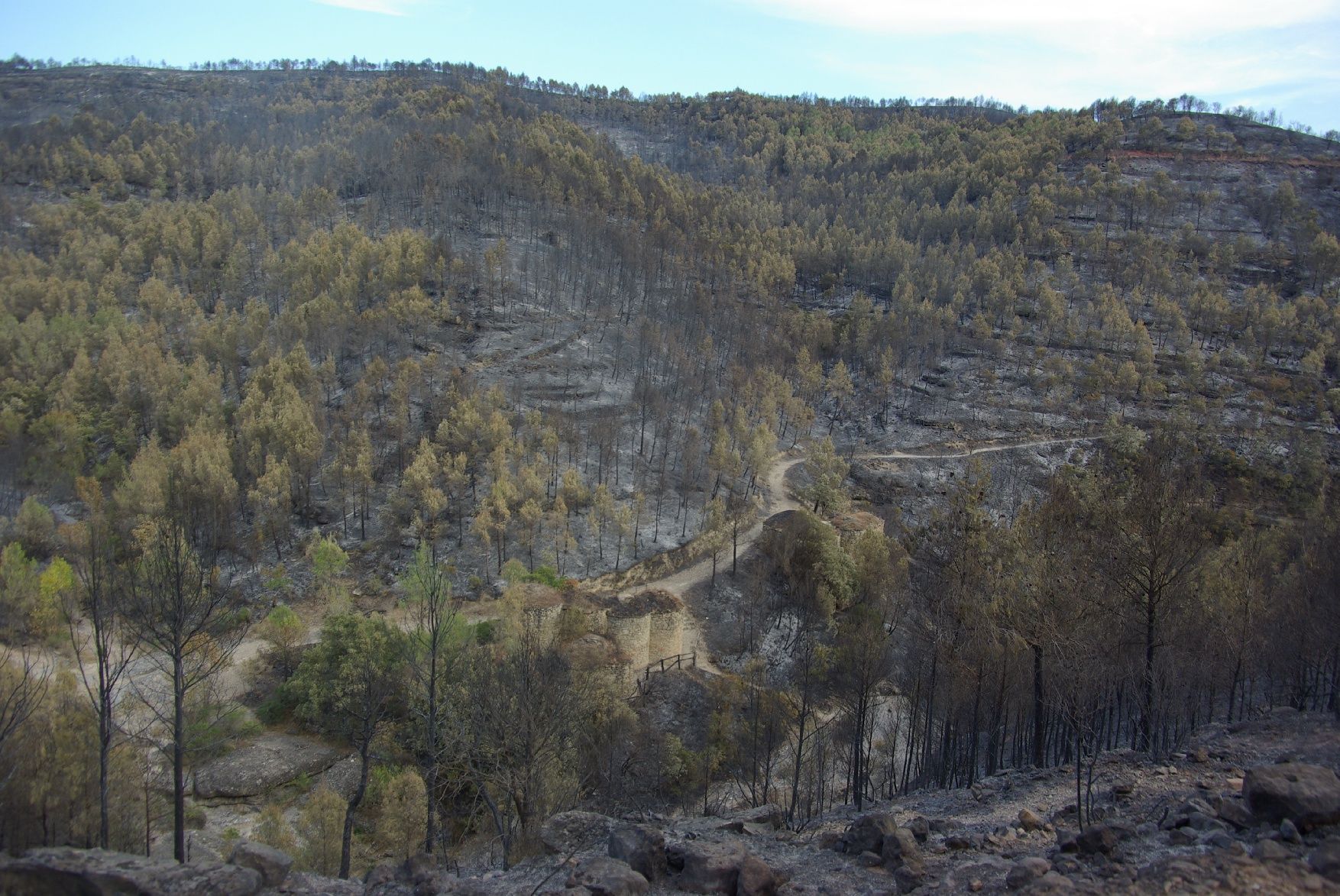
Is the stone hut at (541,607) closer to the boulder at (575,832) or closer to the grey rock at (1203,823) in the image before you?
the boulder at (575,832)

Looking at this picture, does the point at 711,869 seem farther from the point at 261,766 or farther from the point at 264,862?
the point at 261,766

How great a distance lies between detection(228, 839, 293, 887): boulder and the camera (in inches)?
430

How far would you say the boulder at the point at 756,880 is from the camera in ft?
34.7

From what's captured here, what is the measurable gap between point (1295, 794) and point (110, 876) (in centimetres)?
1547

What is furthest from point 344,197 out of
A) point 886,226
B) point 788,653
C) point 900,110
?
point 900,110

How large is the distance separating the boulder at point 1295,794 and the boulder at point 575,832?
1046 cm

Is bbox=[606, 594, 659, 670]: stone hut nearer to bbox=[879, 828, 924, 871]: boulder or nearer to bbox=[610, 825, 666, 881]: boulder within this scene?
bbox=[610, 825, 666, 881]: boulder

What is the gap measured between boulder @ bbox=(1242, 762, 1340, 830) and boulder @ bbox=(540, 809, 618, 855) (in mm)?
10464

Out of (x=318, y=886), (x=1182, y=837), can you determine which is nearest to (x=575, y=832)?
(x=318, y=886)

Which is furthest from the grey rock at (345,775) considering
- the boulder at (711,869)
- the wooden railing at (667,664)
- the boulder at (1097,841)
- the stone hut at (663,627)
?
the boulder at (1097,841)

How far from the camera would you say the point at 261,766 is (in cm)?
2686

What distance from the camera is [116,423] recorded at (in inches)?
2024

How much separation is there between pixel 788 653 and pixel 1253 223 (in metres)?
112

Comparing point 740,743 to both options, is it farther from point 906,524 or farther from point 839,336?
point 839,336
